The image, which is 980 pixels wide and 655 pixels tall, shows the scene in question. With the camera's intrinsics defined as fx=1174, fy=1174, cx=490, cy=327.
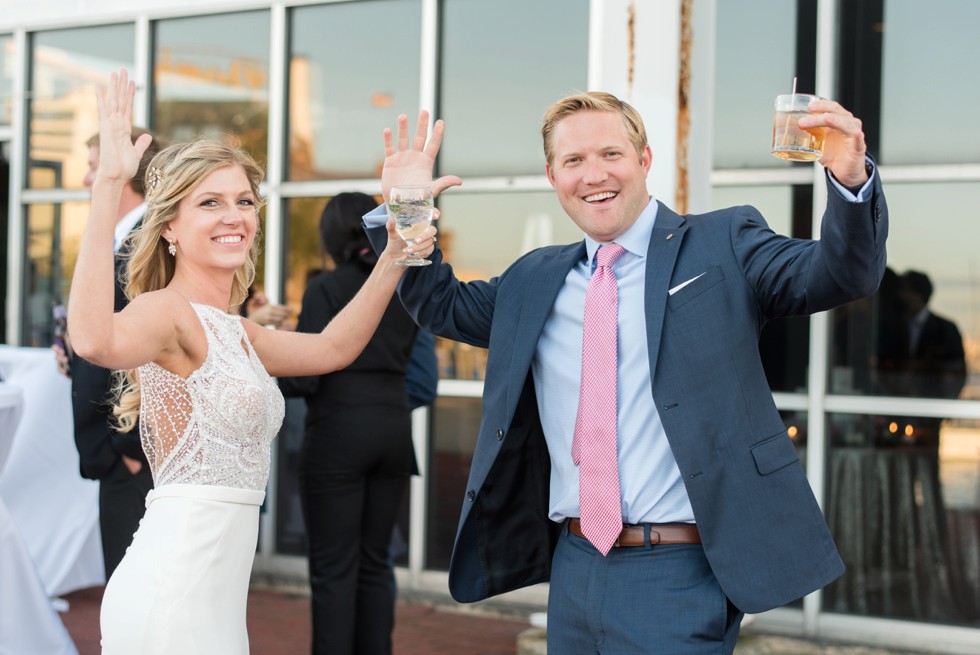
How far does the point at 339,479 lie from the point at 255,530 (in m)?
1.58

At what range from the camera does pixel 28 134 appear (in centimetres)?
726

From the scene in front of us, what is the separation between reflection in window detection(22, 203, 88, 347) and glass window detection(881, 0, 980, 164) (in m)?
4.67

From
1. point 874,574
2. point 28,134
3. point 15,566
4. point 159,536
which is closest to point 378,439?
point 15,566

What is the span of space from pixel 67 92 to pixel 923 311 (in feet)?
16.7

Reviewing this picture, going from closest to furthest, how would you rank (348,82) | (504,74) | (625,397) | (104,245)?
(104,245)
(625,397)
(504,74)
(348,82)

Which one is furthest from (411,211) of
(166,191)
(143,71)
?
(143,71)

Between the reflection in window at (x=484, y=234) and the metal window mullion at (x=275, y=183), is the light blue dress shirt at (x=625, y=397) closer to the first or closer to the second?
the reflection in window at (x=484, y=234)

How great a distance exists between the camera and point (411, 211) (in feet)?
8.98

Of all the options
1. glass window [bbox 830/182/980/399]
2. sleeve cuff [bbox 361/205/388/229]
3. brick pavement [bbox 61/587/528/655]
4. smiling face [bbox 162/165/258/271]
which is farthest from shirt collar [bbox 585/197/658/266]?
brick pavement [bbox 61/587/528/655]

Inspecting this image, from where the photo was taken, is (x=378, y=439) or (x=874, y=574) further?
(x=874, y=574)

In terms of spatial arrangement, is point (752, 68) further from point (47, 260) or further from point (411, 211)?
point (47, 260)

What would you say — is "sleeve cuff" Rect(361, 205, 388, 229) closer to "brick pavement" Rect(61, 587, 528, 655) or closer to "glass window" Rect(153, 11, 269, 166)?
"brick pavement" Rect(61, 587, 528, 655)

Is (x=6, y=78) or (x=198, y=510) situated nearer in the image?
(x=198, y=510)

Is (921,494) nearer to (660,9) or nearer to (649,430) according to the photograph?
(660,9)
